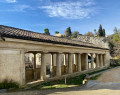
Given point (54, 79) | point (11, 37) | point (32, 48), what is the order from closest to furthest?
point (11, 37)
point (32, 48)
point (54, 79)

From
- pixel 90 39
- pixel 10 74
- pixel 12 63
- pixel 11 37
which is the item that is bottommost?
pixel 10 74

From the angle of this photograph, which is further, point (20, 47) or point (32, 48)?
point (32, 48)

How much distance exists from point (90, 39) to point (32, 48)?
3206cm

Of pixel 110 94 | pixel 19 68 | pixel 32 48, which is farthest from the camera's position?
pixel 32 48

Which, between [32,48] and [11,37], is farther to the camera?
[32,48]

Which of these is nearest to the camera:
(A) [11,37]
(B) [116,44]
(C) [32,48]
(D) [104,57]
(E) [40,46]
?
(A) [11,37]

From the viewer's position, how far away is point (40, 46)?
9.89 metres

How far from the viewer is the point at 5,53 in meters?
7.43

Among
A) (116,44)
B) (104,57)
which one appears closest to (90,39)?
(116,44)

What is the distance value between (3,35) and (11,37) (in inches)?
19.6

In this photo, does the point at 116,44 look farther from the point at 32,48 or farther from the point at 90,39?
the point at 32,48

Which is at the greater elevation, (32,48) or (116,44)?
(116,44)

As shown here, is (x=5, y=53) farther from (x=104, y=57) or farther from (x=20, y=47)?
(x=104, y=57)

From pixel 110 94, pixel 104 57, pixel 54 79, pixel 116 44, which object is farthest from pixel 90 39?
pixel 110 94
